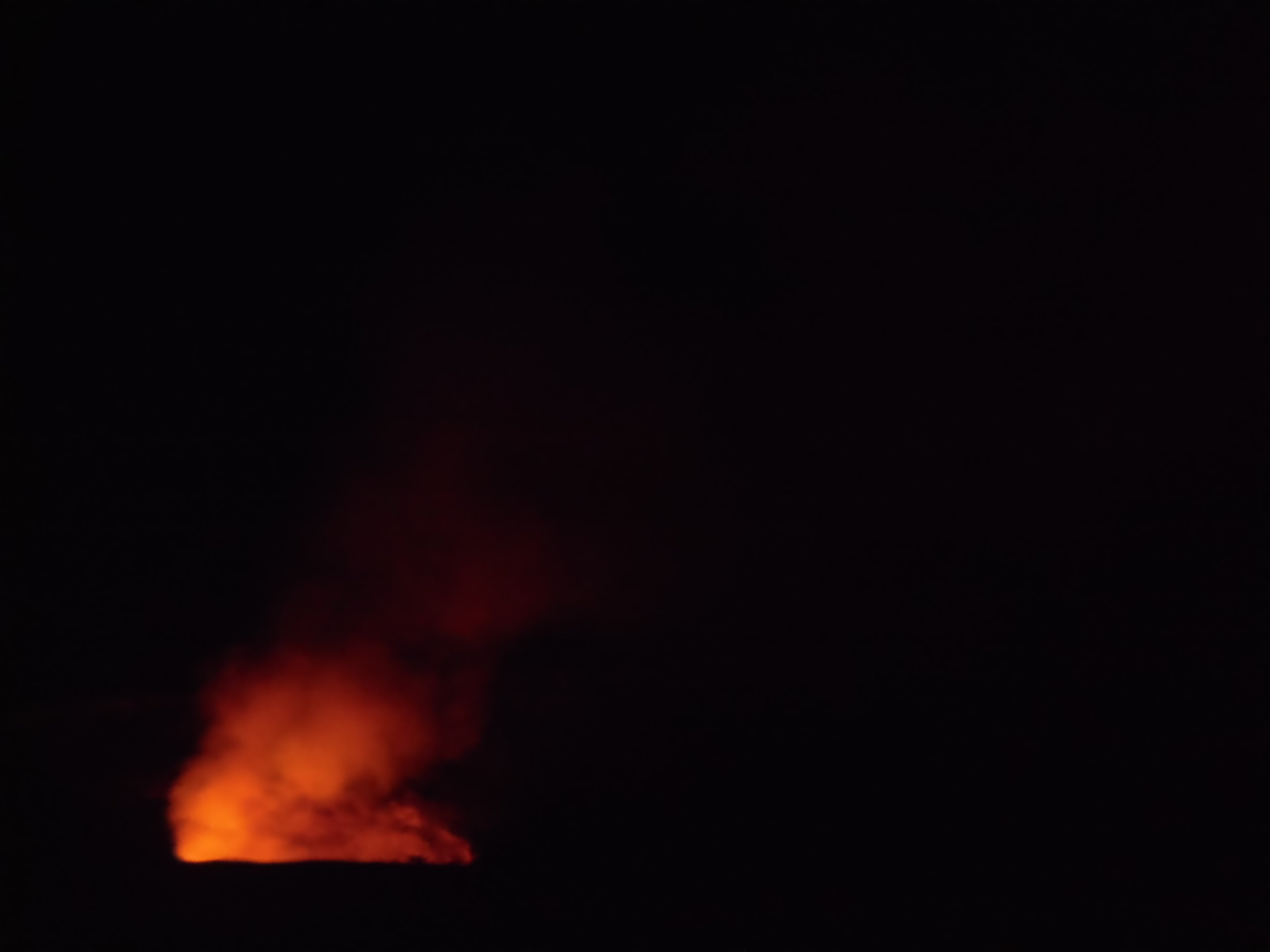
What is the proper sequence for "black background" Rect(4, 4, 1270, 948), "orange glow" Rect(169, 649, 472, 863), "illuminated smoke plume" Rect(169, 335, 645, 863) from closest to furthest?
"orange glow" Rect(169, 649, 472, 863) → "black background" Rect(4, 4, 1270, 948) → "illuminated smoke plume" Rect(169, 335, 645, 863)

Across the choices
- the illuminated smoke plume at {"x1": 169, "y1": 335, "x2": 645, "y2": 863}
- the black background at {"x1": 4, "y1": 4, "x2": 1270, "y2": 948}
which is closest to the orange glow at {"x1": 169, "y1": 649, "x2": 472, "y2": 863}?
the illuminated smoke plume at {"x1": 169, "y1": 335, "x2": 645, "y2": 863}

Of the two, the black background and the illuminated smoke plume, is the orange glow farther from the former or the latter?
the black background

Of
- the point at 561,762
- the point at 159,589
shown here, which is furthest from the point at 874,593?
the point at 159,589

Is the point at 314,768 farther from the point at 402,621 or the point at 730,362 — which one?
the point at 730,362

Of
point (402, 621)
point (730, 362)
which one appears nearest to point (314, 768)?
point (402, 621)

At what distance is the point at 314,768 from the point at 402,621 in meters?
0.97

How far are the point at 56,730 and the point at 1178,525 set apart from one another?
675cm

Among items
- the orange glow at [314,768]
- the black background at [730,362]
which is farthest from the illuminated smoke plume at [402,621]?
the black background at [730,362]

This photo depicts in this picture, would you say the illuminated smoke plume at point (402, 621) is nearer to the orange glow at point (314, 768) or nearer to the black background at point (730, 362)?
the orange glow at point (314, 768)

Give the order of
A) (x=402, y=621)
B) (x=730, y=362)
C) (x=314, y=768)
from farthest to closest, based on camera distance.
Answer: (x=402, y=621)
(x=730, y=362)
(x=314, y=768)

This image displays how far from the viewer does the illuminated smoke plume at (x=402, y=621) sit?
5344 millimetres

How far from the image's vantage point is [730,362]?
555cm

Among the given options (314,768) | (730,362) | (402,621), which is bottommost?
(314,768)

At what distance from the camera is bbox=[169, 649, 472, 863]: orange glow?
15.3ft
